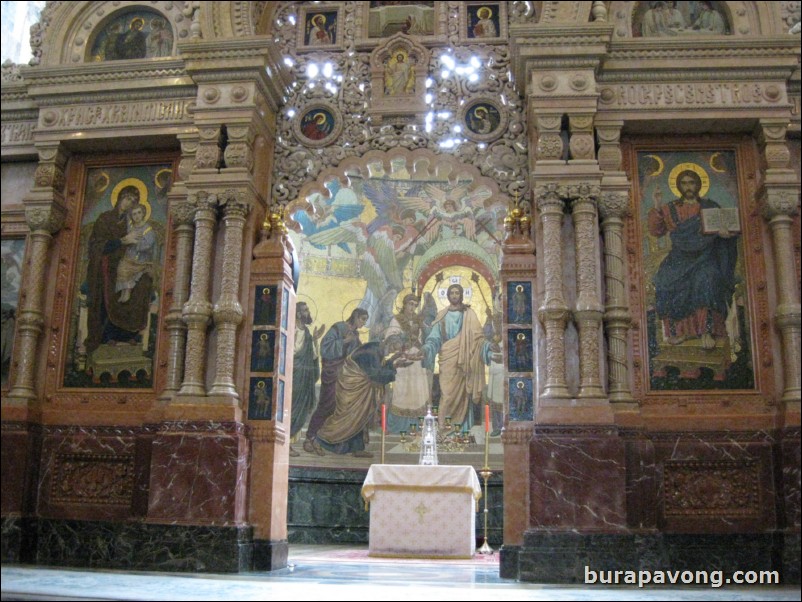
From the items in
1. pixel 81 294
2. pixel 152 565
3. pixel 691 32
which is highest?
pixel 691 32

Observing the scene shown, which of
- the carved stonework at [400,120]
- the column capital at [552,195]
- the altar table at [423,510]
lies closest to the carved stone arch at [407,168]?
the carved stonework at [400,120]

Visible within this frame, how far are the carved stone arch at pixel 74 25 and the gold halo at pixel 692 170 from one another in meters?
5.52

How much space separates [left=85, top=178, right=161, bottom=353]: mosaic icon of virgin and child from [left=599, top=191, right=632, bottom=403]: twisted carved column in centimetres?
460

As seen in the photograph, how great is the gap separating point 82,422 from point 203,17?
4.40m

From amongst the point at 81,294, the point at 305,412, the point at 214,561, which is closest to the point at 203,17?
the point at 81,294

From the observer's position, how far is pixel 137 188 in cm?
944

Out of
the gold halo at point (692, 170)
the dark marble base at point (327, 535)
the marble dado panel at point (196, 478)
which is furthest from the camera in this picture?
the dark marble base at point (327, 535)

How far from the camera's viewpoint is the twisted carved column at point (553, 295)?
7.95 meters

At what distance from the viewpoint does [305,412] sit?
15.4 meters

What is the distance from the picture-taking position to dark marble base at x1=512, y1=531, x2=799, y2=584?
24.4 ft

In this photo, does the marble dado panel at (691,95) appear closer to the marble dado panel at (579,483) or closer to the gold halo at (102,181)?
the marble dado panel at (579,483)

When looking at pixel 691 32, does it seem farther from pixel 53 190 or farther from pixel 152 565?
pixel 152 565

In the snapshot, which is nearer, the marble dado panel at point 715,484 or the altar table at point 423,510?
the marble dado panel at point 715,484

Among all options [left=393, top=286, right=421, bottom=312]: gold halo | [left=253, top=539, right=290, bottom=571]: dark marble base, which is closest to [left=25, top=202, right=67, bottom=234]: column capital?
[left=253, top=539, right=290, bottom=571]: dark marble base
